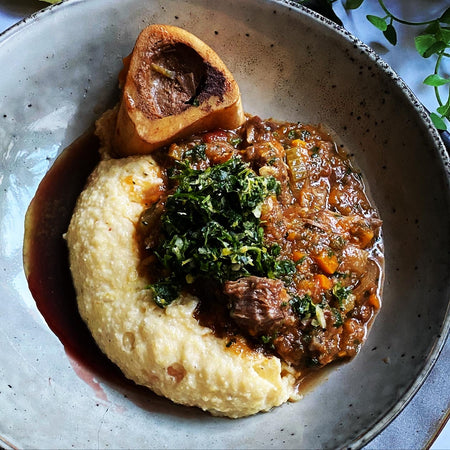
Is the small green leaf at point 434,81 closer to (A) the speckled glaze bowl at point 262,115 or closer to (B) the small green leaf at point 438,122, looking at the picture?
(B) the small green leaf at point 438,122

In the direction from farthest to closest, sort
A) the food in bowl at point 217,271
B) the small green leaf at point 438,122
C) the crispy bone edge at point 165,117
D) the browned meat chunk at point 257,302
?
1. the small green leaf at point 438,122
2. the crispy bone edge at point 165,117
3. the food in bowl at point 217,271
4. the browned meat chunk at point 257,302

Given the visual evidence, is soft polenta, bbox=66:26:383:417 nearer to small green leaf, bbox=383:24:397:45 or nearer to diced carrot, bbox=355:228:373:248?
diced carrot, bbox=355:228:373:248

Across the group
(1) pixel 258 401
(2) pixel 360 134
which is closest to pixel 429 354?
(1) pixel 258 401

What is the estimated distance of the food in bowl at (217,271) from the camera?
12.4 feet

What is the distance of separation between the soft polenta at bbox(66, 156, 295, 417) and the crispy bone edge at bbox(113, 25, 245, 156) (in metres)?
0.28

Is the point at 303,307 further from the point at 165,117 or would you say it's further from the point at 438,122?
the point at 438,122

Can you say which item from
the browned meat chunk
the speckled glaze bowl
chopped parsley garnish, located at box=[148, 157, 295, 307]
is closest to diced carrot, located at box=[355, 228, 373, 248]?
the speckled glaze bowl

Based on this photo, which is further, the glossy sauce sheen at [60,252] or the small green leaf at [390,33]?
the small green leaf at [390,33]

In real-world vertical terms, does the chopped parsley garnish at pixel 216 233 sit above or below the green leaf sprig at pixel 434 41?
below

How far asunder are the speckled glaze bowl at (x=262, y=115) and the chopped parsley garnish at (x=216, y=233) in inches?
38.1

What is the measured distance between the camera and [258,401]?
3838 millimetres

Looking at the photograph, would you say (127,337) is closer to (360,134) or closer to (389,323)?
(389,323)

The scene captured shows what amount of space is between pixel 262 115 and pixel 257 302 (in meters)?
2.01

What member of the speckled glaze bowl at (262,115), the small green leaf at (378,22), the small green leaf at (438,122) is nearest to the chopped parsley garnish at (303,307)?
the speckled glaze bowl at (262,115)
